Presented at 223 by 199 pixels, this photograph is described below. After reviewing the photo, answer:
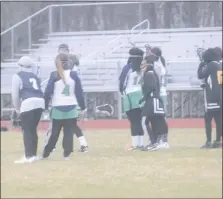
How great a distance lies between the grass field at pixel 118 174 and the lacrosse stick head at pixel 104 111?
25.8 feet

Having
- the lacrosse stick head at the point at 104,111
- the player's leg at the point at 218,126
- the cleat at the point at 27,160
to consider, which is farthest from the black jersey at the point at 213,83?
the lacrosse stick head at the point at 104,111

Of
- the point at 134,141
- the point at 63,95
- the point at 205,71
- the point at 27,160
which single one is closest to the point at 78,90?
the point at 63,95

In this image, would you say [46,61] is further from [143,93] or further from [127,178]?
[127,178]

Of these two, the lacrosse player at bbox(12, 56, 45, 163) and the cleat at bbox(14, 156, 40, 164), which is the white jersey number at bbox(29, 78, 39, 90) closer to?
the lacrosse player at bbox(12, 56, 45, 163)

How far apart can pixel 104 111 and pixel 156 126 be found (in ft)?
27.6

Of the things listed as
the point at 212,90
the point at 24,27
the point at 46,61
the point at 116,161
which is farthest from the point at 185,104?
the point at 116,161

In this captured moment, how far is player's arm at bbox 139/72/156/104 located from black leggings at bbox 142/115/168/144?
396mm

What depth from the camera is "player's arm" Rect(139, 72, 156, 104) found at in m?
13.5

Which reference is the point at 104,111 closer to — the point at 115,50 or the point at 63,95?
the point at 115,50

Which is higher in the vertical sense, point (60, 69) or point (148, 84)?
point (60, 69)

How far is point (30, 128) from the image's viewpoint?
12.1m

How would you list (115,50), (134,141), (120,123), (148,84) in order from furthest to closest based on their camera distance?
(115,50) → (120,123) → (134,141) → (148,84)

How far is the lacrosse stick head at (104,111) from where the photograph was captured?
73.1 feet

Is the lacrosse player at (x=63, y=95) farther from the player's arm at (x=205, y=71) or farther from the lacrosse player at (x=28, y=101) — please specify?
the player's arm at (x=205, y=71)
